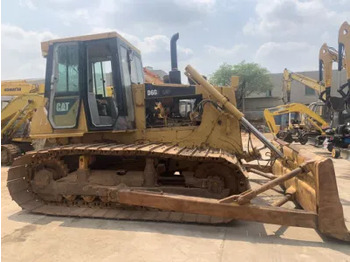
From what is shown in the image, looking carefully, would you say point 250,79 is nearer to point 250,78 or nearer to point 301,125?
point 250,78

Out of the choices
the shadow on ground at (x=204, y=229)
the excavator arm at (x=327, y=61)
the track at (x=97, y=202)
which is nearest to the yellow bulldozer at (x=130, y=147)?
the track at (x=97, y=202)

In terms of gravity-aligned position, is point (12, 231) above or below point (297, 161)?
below

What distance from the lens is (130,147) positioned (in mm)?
4770

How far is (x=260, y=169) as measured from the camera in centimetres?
681

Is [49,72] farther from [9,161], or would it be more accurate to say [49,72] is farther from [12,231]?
[9,161]

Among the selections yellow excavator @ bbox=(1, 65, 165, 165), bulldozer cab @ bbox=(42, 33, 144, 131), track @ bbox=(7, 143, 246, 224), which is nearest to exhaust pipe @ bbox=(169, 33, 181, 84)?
bulldozer cab @ bbox=(42, 33, 144, 131)

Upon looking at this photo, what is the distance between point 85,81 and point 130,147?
1509 mm

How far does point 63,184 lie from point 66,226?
806 millimetres

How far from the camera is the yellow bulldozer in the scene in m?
4.63

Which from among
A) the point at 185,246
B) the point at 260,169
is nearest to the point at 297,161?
the point at 260,169

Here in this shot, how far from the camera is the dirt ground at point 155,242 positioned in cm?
342

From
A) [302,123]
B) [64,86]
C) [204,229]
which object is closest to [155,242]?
[204,229]

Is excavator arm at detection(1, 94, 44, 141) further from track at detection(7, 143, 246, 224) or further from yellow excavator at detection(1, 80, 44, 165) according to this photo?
track at detection(7, 143, 246, 224)

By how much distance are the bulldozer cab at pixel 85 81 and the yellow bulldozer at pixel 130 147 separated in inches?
0.7
